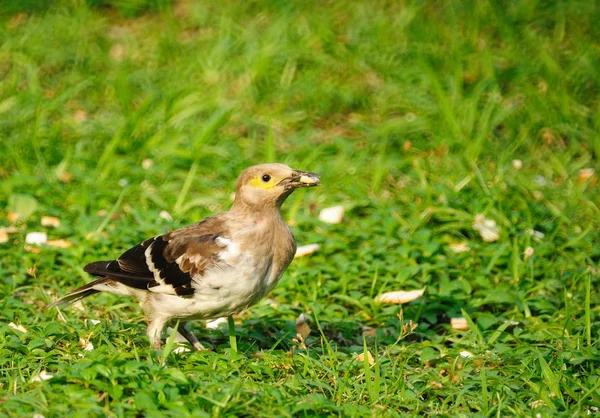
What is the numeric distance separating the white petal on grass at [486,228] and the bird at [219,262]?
2.26 metres

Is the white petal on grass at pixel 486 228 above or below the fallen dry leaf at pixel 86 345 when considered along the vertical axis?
below

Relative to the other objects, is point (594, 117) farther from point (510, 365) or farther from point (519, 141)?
point (510, 365)

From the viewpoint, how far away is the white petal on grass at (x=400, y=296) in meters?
6.51

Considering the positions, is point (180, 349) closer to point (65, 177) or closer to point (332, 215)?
point (332, 215)

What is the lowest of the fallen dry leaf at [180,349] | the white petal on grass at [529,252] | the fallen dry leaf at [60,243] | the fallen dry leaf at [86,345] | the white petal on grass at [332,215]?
the white petal on grass at [332,215]

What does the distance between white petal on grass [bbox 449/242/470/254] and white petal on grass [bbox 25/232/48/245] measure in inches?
126

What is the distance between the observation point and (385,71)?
376 inches

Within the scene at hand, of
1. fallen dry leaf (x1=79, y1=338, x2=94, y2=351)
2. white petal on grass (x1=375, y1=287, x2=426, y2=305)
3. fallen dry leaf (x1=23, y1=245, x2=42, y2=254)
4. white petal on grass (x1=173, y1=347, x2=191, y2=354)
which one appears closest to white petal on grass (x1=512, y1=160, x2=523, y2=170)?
white petal on grass (x1=375, y1=287, x2=426, y2=305)

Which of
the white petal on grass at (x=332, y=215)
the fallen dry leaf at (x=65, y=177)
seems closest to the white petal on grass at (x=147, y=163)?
the fallen dry leaf at (x=65, y=177)

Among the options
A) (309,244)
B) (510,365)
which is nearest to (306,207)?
(309,244)

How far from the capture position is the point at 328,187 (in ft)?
26.6

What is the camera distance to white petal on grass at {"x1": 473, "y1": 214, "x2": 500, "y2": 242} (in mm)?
7199

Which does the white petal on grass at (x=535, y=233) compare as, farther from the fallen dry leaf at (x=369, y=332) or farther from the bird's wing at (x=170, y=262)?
the bird's wing at (x=170, y=262)

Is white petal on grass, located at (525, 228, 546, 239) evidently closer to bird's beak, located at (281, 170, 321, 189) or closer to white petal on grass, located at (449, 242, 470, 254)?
A: white petal on grass, located at (449, 242, 470, 254)
